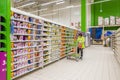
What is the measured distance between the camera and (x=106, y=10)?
20422 mm

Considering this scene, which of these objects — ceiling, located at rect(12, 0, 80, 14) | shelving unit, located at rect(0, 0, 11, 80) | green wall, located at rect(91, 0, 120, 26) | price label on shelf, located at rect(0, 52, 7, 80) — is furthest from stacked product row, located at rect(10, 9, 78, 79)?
green wall, located at rect(91, 0, 120, 26)

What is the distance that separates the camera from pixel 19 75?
4.05 m

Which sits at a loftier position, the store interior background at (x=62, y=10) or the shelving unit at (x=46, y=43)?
the store interior background at (x=62, y=10)

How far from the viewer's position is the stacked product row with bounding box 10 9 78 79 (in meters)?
3.91

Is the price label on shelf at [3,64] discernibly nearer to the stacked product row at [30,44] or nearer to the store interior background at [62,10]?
the stacked product row at [30,44]

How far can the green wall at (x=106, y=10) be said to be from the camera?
19.7 m

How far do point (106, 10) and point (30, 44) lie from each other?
18.3 m

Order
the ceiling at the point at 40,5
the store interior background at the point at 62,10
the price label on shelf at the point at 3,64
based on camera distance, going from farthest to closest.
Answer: the store interior background at the point at 62,10 < the ceiling at the point at 40,5 < the price label on shelf at the point at 3,64

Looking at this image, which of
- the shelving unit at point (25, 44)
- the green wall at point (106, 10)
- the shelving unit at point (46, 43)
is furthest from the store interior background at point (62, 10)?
the shelving unit at point (25, 44)

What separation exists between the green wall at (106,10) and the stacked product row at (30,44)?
611 inches

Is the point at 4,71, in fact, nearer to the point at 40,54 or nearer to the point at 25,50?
the point at 25,50

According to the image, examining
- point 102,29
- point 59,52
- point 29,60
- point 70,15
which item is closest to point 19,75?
point 29,60

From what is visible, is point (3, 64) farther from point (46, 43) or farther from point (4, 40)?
point (46, 43)

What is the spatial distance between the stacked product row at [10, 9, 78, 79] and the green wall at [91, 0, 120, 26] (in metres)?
15.5
